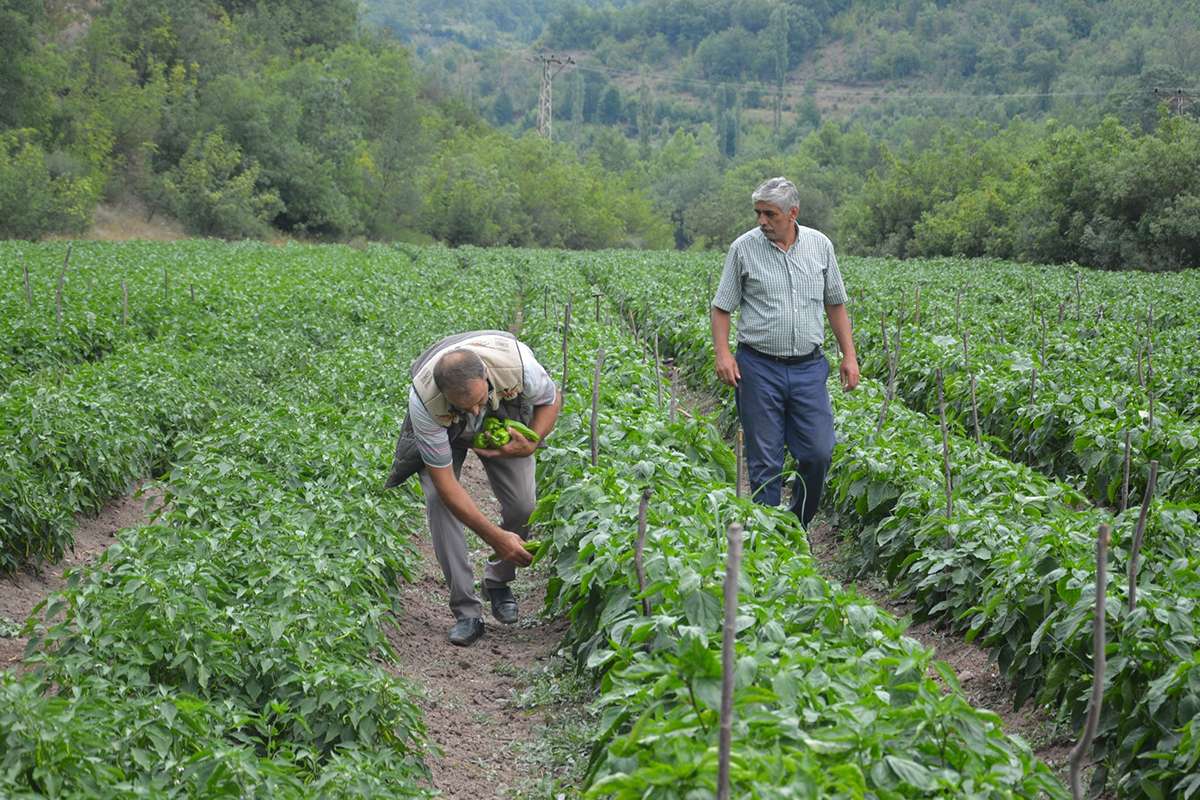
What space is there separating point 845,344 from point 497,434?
2330mm

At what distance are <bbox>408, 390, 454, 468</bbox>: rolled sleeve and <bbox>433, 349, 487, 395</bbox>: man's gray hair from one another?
274 millimetres

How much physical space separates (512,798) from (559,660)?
1.31 m

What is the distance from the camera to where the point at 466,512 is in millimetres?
5535

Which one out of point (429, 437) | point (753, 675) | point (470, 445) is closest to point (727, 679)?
point (753, 675)

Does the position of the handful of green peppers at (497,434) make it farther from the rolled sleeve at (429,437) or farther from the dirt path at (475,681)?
the dirt path at (475,681)

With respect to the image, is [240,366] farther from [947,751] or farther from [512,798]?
[947,751]

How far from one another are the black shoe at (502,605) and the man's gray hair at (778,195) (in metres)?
2.64

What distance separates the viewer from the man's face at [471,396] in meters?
5.26

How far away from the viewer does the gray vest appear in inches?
219

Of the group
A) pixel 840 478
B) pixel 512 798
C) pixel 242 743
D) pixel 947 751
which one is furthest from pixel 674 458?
pixel 947 751

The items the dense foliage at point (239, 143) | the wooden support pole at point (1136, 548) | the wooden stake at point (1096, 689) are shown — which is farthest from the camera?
the dense foliage at point (239, 143)

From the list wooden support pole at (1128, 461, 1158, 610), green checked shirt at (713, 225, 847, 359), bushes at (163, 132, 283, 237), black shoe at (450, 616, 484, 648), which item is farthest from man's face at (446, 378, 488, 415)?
bushes at (163, 132, 283, 237)

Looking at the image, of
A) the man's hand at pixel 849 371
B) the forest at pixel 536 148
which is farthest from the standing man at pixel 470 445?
the forest at pixel 536 148

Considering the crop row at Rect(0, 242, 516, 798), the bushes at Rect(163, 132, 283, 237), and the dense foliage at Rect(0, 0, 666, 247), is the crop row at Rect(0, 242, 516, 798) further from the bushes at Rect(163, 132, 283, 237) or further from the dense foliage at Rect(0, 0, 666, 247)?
the bushes at Rect(163, 132, 283, 237)
